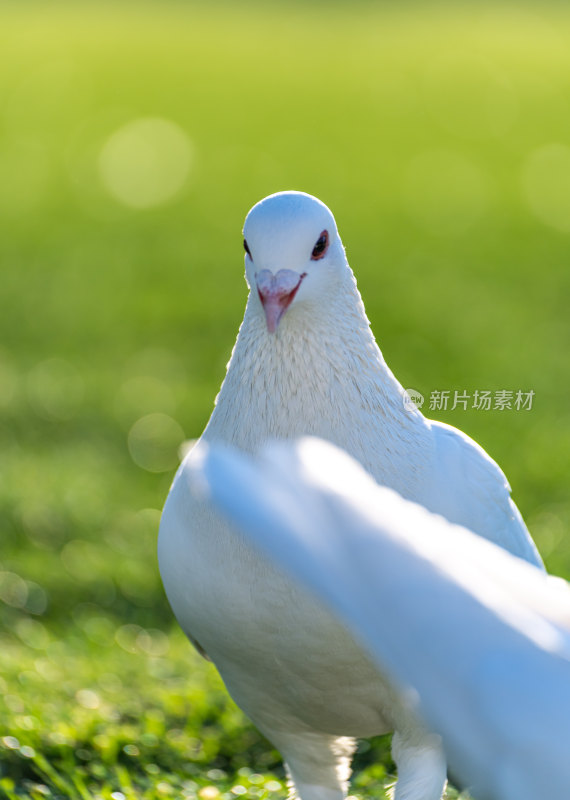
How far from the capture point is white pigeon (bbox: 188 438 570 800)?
1404mm

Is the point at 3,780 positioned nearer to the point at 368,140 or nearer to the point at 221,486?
the point at 221,486

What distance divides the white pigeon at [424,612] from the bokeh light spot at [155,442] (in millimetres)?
5040

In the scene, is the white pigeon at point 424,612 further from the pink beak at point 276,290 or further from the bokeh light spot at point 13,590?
the bokeh light spot at point 13,590

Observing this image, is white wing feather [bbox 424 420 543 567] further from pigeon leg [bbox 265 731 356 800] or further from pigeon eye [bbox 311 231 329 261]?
pigeon leg [bbox 265 731 356 800]

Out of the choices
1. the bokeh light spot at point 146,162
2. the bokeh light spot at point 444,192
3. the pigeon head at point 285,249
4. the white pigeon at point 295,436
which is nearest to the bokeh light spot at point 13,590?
the white pigeon at point 295,436

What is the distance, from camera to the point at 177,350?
27.1 ft

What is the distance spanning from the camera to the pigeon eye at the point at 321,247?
275cm

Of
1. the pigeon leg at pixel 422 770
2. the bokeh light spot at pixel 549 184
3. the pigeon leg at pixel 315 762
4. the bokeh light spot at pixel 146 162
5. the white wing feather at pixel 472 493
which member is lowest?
the pigeon leg at pixel 315 762

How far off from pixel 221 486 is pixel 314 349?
1.34 m

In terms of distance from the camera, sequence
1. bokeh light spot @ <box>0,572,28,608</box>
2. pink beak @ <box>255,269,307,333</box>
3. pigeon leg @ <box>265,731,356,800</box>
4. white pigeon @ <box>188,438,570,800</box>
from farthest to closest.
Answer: bokeh light spot @ <box>0,572,28,608</box> → pigeon leg @ <box>265,731,356,800</box> → pink beak @ <box>255,269,307,333</box> → white pigeon @ <box>188,438,570,800</box>

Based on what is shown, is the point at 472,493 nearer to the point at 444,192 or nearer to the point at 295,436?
the point at 295,436

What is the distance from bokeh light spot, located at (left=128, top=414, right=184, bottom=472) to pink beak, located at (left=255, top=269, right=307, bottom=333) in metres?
3.90

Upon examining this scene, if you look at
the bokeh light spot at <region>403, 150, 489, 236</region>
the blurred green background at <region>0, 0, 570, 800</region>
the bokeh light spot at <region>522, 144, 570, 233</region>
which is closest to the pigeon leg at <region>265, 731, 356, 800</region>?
the blurred green background at <region>0, 0, 570, 800</region>

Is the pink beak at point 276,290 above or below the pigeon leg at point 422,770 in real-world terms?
above
